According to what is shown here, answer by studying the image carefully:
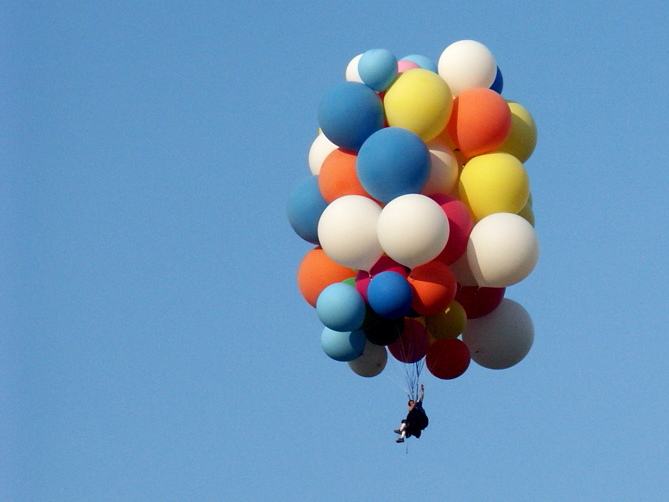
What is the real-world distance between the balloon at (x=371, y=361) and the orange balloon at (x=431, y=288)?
1494mm

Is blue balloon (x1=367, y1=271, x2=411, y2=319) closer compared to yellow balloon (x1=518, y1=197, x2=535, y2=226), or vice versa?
blue balloon (x1=367, y1=271, x2=411, y2=319)

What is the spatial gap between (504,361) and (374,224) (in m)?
2.91

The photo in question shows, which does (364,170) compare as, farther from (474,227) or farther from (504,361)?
(504,361)

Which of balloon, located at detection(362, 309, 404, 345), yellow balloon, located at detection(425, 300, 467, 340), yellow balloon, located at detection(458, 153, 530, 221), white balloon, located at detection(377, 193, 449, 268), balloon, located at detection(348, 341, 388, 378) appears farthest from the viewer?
balloon, located at detection(348, 341, 388, 378)

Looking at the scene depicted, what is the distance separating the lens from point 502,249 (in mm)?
24797

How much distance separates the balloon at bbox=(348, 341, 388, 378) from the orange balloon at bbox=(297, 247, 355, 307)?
0.97 metres

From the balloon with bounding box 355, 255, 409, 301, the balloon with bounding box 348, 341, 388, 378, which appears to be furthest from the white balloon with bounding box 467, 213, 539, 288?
the balloon with bounding box 348, 341, 388, 378

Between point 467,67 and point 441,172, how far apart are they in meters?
1.67

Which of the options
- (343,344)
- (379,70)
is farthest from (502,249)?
(379,70)

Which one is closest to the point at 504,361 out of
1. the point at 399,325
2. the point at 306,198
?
the point at 399,325

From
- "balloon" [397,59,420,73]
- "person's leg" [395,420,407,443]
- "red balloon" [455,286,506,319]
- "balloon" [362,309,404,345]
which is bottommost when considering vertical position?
"person's leg" [395,420,407,443]

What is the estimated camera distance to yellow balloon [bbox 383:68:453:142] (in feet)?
82.6

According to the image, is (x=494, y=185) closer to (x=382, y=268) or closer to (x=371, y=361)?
(x=382, y=268)

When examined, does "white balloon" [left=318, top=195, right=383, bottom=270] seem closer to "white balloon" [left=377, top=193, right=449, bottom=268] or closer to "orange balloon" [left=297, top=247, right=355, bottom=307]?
"white balloon" [left=377, top=193, right=449, bottom=268]
